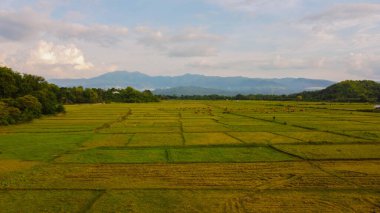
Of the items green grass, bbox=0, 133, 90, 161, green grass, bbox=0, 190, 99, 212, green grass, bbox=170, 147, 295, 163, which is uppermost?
green grass, bbox=170, 147, 295, 163

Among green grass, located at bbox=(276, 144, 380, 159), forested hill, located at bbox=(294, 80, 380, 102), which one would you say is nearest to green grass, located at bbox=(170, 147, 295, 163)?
green grass, located at bbox=(276, 144, 380, 159)

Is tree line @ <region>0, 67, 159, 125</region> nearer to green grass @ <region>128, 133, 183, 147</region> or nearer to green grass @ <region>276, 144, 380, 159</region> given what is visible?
green grass @ <region>128, 133, 183, 147</region>

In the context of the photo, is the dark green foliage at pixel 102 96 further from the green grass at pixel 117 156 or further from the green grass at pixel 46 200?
the green grass at pixel 46 200

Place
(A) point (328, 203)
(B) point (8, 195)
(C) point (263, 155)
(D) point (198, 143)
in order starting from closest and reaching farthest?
(A) point (328, 203)
(B) point (8, 195)
(C) point (263, 155)
(D) point (198, 143)

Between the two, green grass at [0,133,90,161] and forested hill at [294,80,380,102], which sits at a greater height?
forested hill at [294,80,380,102]

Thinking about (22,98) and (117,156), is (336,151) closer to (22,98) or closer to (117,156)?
(117,156)

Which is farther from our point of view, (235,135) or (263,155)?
(235,135)

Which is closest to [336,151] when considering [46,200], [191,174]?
[191,174]

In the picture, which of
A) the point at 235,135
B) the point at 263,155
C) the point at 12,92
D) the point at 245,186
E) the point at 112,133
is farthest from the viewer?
the point at 12,92

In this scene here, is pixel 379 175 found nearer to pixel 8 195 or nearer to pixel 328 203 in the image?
pixel 328 203

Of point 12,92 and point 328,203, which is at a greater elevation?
point 12,92

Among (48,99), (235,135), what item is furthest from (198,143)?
(48,99)
